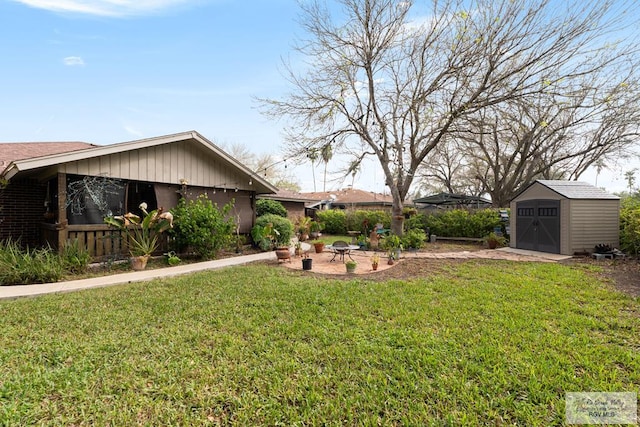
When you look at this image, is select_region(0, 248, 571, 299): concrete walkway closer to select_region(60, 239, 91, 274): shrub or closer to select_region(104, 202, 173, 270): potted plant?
select_region(104, 202, 173, 270): potted plant

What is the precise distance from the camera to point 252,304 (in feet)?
16.1

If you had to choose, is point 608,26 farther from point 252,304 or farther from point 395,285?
point 252,304

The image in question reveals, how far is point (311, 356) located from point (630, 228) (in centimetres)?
1171

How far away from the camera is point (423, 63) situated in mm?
11984

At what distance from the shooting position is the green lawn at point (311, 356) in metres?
2.37

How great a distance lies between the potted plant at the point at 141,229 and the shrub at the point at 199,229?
1.41 ft

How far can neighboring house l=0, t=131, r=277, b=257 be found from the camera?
7.03 m

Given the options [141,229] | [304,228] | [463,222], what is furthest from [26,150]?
[463,222]

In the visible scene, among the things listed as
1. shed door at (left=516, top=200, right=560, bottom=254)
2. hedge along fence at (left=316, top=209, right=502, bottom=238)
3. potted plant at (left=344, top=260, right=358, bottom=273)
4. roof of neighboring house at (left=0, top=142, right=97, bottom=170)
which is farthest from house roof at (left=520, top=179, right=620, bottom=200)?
roof of neighboring house at (left=0, top=142, right=97, bottom=170)

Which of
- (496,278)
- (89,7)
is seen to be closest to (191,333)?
(496,278)

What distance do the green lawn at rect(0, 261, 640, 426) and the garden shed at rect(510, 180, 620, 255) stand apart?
5555mm

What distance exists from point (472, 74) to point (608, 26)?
3.80 m

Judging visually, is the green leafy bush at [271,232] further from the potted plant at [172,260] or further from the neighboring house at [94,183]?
the potted plant at [172,260]

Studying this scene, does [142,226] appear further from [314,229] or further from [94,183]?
[314,229]
